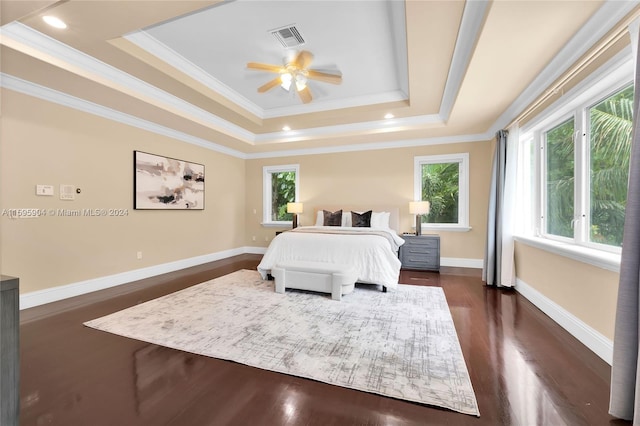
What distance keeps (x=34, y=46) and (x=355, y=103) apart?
3737 mm

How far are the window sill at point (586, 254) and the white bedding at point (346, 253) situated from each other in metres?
1.68

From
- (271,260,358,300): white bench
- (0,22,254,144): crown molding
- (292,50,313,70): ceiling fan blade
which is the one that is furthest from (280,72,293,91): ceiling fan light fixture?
(271,260,358,300): white bench

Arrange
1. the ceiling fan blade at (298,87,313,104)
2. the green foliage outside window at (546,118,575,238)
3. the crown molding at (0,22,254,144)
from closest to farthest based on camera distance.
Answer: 1. the crown molding at (0,22,254,144)
2. the green foliage outside window at (546,118,575,238)
3. the ceiling fan blade at (298,87,313,104)

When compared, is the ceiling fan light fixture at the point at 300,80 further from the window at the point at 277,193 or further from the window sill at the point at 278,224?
the window sill at the point at 278,224

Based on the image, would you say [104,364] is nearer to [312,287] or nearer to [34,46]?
[312,287]

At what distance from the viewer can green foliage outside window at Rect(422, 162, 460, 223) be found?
17.6 feet

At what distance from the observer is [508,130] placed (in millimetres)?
3881

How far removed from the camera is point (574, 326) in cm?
241

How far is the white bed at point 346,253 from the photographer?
3.60 meters

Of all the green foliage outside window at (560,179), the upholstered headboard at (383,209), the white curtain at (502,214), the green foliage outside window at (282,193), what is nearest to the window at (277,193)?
the green foliage outside window at (282,193)

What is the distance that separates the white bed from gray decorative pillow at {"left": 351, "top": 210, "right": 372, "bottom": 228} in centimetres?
128

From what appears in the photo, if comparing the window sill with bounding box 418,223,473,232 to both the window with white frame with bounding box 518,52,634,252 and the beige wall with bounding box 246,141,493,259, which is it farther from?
the window with white frame with bounding box 518,52,634,252

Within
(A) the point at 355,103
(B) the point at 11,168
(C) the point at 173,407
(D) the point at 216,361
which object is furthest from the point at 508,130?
(B) the point at 11,168

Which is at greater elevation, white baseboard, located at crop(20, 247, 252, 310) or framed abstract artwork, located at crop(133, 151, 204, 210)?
framed abstract artwork, located at crop(133, 151, 204, 210)
